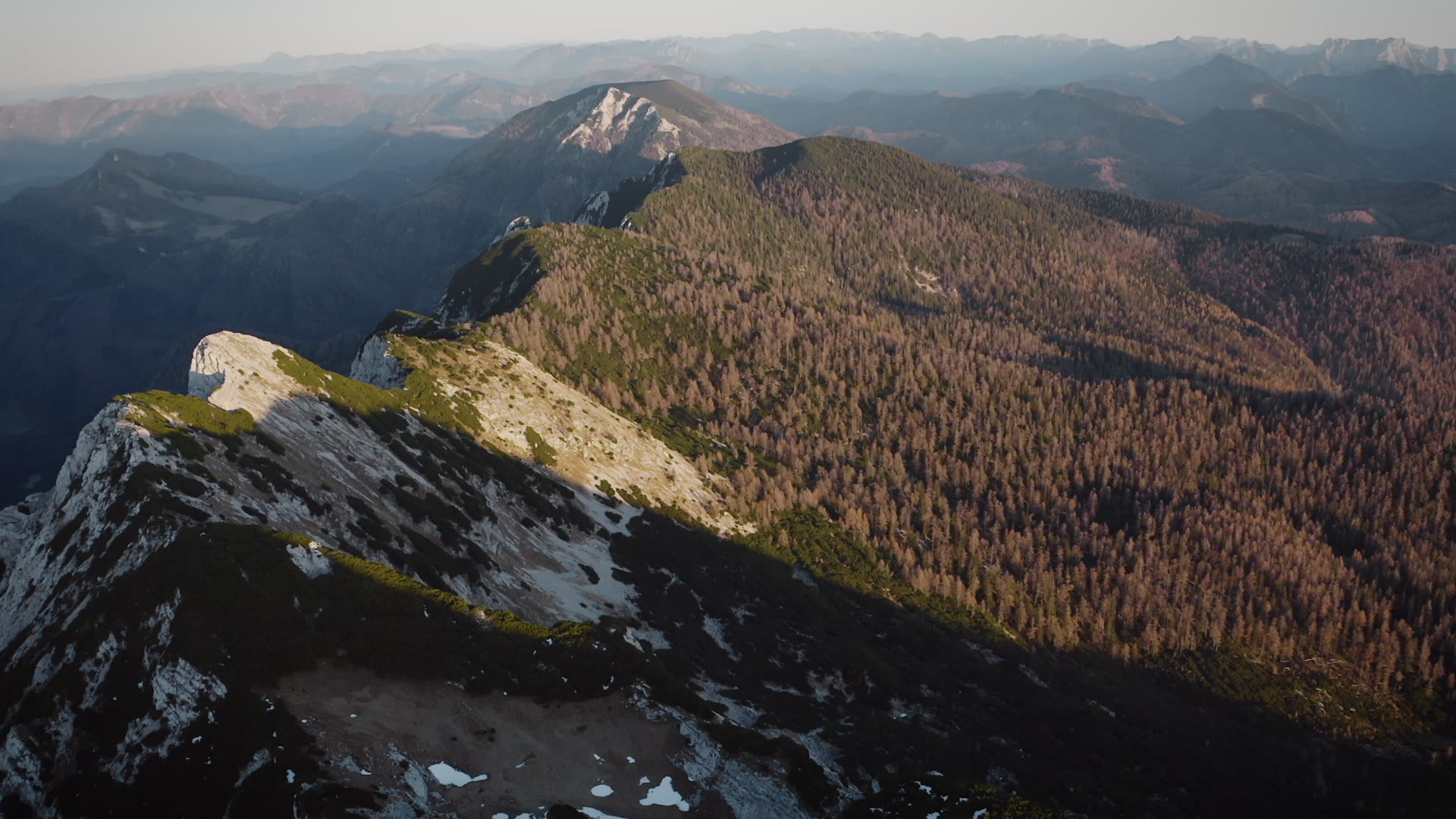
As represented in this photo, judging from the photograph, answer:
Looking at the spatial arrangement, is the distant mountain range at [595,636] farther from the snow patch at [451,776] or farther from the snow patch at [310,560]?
the snow patch at [451,776]

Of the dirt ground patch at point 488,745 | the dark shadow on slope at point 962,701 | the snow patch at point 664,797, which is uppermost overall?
the dirt ground patch at point 488,745

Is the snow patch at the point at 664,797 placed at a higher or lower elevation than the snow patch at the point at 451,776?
lower

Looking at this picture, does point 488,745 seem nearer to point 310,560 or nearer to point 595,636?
point 595,636

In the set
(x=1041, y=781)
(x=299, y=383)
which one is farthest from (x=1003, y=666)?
(x=299, y=383)

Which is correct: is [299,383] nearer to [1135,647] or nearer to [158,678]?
[158,678]

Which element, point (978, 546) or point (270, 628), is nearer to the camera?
point (270, 628)

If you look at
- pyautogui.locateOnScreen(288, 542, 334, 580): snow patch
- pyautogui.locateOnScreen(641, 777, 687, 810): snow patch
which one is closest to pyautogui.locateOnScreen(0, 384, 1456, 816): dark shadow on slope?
pyautogui.locateOnScreen(288, 542, 334, 580): snow patch

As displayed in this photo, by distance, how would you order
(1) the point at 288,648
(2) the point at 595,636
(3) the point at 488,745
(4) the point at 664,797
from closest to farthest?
(4) the point at 664,797, (3) the point at 488,745, (1) the point at 288,648, (2) the point at 595,636

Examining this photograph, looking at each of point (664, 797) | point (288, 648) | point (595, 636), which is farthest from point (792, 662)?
point (288, 648)

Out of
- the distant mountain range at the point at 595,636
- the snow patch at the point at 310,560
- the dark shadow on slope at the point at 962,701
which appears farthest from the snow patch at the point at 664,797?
the snow patch at the point at 310,560

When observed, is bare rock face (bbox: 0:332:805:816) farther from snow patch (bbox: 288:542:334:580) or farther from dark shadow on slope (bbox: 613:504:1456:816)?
dark shadow on slope (bbox: 613:504:1456:816)

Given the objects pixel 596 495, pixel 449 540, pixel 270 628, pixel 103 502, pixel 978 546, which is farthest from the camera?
pixel 978 546
